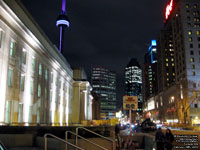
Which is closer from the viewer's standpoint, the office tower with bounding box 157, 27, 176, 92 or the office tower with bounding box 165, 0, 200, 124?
the office tower with bounding box 165, 0, 200, 124

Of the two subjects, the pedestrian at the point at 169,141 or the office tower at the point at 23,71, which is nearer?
the pedestrian at the point at 169,141

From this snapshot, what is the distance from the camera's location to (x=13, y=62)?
29.8 meters

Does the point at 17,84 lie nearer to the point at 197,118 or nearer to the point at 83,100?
the point at 83,100

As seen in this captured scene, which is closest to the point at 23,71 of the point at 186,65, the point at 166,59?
the point at 186,65

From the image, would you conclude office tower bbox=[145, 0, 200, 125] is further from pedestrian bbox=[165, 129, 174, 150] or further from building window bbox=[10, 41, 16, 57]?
pedestrian bbox=[165, 129, 174, 150]

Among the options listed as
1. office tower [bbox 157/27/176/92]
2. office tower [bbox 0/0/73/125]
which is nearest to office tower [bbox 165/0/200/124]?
office tower [bbox 157/27/176/92]

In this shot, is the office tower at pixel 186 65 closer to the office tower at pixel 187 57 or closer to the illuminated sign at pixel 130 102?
the office tower at pixel 187 57

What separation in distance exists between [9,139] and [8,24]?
20.5m

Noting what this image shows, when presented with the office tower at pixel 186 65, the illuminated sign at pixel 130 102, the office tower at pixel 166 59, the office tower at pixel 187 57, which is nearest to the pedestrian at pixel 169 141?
the illuminated sign at pixel 130 102

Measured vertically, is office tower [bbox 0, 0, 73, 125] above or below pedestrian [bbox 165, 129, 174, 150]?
above

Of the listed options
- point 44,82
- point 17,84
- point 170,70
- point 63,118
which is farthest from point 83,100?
point 170,70

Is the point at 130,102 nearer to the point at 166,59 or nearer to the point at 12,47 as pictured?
the point at 12,47

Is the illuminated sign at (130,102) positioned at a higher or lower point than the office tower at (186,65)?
lower

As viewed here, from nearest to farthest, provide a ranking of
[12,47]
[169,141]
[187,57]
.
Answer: [169,141] → [12,47] → [187,57]
